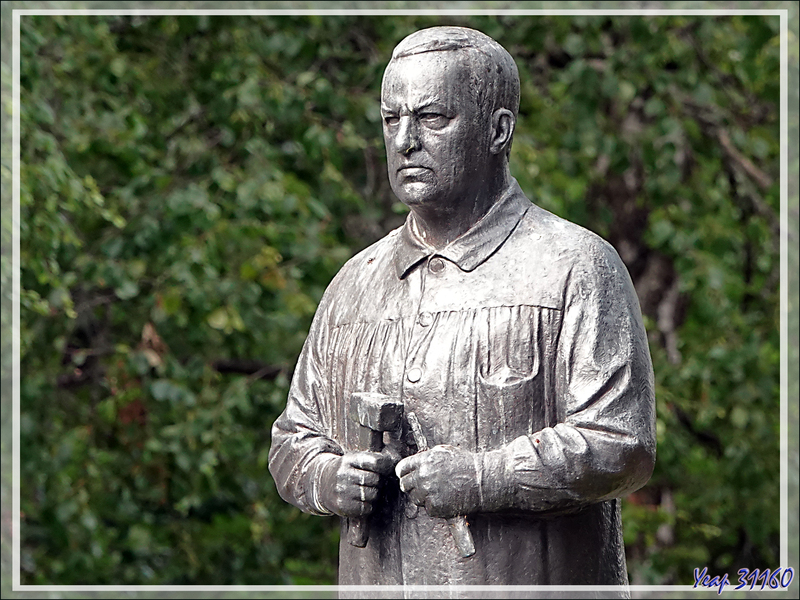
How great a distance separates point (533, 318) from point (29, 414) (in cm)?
454

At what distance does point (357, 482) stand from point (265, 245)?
4447 mm

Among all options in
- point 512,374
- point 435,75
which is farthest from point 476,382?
point 435,75

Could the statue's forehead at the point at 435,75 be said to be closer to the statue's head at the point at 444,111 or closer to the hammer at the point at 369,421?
the statue's head at the point at 444,111

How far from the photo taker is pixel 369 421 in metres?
4.02

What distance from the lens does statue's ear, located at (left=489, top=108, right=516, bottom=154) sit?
4.18 metres

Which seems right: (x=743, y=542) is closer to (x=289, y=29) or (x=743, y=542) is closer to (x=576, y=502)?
(x=289, y=29)

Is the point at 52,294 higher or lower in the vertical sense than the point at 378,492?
higher

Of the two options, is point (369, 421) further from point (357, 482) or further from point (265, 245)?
point (265, 245)

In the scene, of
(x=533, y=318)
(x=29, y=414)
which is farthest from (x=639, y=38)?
(x=533, y=318)

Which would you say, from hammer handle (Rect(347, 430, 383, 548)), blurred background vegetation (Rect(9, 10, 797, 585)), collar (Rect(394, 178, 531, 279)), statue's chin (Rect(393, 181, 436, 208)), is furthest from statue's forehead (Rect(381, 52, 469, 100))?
blurred background vegetation (Rect(9, 10, 797, 585))

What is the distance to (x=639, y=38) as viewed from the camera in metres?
8.48

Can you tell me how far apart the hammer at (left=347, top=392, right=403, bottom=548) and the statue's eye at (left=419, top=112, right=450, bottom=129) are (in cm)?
80

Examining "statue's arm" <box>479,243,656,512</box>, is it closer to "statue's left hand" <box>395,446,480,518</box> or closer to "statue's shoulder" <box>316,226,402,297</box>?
"statue's left hand" <box>395,446,480,518</box>

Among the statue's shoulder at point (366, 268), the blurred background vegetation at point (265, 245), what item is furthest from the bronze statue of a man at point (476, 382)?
the blurred background vegetation at point (265, 245)
